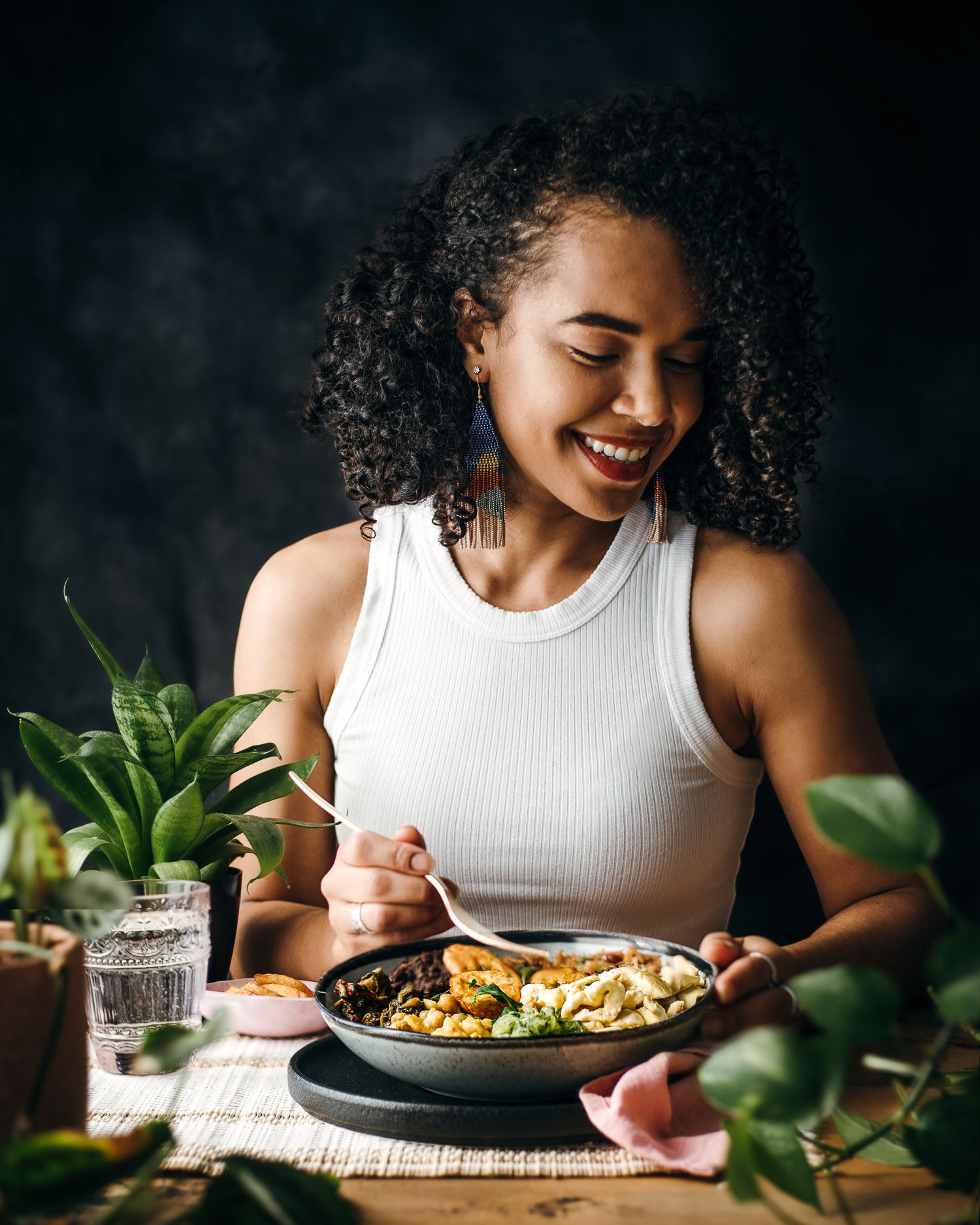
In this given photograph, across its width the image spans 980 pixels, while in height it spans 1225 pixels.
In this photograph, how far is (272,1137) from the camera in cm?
71

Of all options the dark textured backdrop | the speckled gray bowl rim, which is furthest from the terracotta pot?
the dark textured backdrop

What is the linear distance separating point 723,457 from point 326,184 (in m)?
1.38

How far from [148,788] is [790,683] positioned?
82 centimetres

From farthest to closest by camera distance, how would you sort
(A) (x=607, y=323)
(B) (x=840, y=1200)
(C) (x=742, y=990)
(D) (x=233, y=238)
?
1. (D) (x=233, y=238)
2. (A) (x=607, y=323)
3. (C) (x=742, y=990)
4. (B) (x=840, y=1200)

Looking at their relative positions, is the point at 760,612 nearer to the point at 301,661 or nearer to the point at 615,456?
the point at 615,456

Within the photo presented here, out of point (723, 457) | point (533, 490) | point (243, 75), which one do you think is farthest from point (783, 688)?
point (243, 75)

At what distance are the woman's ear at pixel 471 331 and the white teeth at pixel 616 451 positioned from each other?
232 millimetres

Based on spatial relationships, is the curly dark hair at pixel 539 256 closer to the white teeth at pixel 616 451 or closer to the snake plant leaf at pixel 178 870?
the white teeth at pixel 616 451

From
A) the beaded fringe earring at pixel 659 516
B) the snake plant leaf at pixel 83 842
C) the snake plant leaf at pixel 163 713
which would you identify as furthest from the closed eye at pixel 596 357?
the snake plant leaf at pixel 83 842

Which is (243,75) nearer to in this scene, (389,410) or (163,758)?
(389,410)

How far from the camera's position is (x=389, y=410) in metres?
1.54

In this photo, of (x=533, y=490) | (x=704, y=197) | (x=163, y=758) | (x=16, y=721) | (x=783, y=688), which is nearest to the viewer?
(x=163, y=758)

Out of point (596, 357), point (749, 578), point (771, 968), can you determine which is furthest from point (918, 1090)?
point (749, 578)

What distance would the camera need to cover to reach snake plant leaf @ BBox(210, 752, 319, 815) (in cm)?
102
